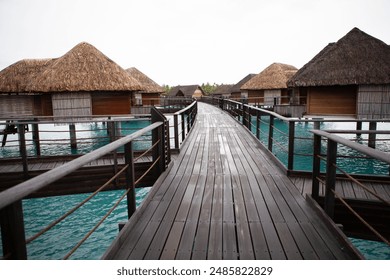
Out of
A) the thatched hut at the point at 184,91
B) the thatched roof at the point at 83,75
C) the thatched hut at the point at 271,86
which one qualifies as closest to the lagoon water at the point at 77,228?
the thatched roof at the point at 83,75

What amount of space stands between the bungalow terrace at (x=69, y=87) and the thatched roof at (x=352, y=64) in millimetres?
13321

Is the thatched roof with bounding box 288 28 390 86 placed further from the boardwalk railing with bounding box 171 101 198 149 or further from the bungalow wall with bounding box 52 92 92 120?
the bungalow wall with bounding box 52 92 92 120

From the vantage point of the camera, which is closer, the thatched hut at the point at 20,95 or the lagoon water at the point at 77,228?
the lagoon water at the point at 77,228

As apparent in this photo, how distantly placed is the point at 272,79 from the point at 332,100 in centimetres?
1219

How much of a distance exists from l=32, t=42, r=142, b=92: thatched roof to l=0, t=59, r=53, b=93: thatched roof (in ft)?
5.16

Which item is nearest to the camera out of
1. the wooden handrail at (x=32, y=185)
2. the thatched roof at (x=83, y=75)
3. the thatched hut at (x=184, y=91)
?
the wooden handrail at (x=32, y=185)

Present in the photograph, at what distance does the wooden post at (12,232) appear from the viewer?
1104 millimetres

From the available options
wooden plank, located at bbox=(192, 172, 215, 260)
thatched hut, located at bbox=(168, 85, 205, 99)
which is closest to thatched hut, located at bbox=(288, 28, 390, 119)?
wooden plank, located at bbox=(192, 172, 215, 260)

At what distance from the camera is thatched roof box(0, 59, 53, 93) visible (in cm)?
1872

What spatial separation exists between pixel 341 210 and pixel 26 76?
2355 centimetres

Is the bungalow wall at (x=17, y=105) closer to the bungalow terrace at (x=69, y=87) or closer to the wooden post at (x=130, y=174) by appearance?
the bungalow terrace at (x=69, y=87)

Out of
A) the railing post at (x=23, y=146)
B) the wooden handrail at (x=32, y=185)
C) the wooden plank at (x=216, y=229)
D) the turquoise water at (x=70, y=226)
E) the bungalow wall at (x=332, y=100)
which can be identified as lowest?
the turquoise water at (x=70, y=226)

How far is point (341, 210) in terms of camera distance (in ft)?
12.6

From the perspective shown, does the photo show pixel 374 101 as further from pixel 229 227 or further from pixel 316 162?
pixel 229 227
